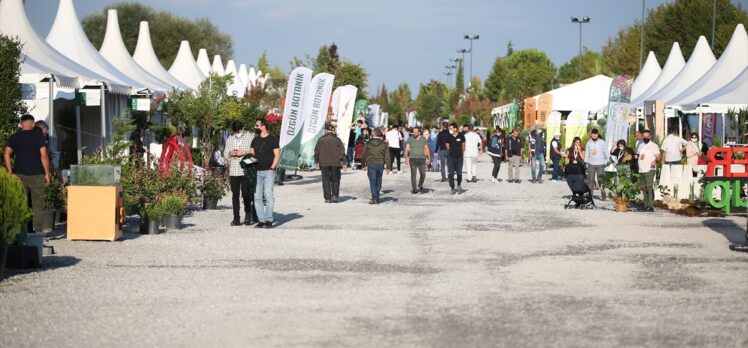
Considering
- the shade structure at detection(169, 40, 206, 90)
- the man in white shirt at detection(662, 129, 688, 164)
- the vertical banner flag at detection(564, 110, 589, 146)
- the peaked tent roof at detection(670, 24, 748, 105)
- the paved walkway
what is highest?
the shade structure at detection(169, 40, 206, 90)

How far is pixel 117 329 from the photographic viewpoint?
8.66 metres

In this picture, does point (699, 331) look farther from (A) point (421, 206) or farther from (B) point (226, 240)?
(A) point (421, 206)

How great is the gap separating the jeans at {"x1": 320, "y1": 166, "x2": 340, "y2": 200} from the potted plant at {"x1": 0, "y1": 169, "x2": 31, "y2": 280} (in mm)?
12534

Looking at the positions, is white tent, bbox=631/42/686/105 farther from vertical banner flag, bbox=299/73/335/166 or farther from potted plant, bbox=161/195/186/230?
potted plant, bbox=161/195/186/230

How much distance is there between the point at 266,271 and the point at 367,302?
101 inches

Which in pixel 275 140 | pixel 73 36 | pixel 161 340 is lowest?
pixel 161 340

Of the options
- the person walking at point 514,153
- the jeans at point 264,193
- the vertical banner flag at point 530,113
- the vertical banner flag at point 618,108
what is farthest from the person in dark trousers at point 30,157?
the vertical banner flag at point 530,113

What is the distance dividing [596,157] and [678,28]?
71664 millimetres

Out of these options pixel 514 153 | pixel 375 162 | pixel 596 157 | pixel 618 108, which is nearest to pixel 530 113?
pixel 514 153

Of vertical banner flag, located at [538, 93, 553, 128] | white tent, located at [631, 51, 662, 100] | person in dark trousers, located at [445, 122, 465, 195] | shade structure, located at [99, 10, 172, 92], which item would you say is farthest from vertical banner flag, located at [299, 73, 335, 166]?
white tent, located at [631, 51, 662, 100]

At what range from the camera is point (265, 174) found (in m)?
18.4

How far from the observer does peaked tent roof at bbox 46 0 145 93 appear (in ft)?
97.8

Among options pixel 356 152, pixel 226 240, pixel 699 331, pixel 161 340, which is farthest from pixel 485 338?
pixel 356 152

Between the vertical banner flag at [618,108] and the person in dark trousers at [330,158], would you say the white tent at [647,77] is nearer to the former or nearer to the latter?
the vertical banner flag at [618,108]
